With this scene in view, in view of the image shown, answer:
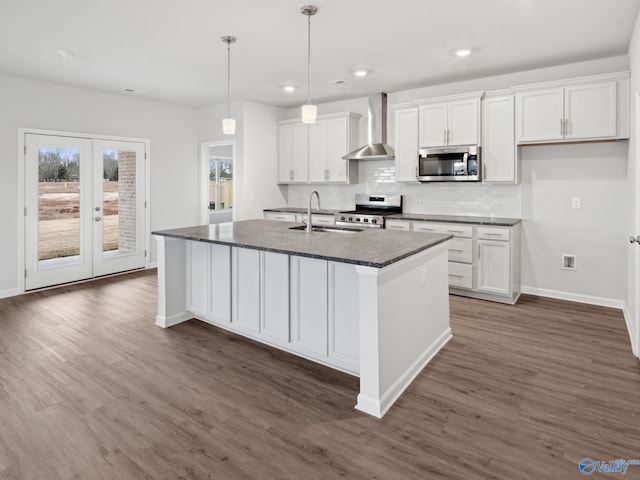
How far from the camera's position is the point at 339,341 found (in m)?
2.88

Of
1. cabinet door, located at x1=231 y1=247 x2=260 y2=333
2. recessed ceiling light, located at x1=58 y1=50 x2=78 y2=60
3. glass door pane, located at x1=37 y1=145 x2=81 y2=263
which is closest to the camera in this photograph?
cabinet door, located at x1=231 y1=247 x2=260 y2=333

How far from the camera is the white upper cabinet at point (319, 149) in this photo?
6.11m

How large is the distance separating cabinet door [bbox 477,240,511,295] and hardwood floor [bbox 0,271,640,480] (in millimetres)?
753

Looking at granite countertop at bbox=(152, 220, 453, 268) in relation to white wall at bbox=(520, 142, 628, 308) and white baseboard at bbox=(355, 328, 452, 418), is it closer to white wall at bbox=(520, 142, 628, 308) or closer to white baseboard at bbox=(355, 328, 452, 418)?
white baseboard at bbox=(355, 328, 452, 418)

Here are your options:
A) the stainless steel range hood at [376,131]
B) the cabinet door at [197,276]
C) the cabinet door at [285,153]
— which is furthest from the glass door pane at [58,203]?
the stainless steel range hood at [376,131]

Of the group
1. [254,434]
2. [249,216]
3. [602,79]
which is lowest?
[254,434]

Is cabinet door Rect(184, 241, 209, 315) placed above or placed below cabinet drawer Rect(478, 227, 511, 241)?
below

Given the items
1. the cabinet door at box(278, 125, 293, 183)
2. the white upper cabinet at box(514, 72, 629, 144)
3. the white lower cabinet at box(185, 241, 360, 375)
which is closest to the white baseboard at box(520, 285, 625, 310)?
the white upper cabinet at box(514, 72, 629, 144)

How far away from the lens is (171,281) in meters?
3.89

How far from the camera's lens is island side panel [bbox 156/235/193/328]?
381cm

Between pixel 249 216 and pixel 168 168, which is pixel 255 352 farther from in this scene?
pixel 168 168

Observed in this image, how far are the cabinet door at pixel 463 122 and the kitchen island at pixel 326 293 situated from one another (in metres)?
2.19

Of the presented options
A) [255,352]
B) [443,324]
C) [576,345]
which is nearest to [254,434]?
[255,352]

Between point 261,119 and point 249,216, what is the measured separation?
5.24 feet
